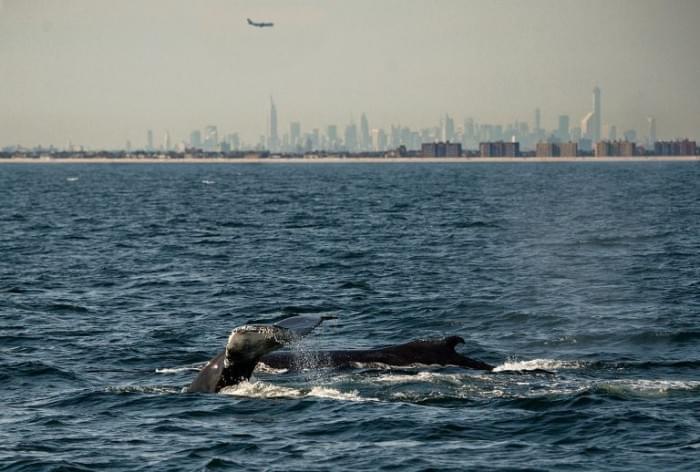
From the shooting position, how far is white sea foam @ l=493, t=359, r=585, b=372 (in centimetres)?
2158

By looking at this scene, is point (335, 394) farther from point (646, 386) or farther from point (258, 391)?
point (646, 386)

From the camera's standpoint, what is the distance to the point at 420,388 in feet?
64.5

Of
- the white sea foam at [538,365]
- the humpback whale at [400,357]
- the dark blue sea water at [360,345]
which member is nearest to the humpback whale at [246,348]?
the dark blue sea water at [360,345]

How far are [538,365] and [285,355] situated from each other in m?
4.74

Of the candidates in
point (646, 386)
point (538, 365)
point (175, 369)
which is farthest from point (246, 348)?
point (646, 386)

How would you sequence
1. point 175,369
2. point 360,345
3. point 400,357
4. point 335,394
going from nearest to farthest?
point 335,394, point 400,357, point 175,369, point 360,345

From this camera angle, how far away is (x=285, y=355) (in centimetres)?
2202

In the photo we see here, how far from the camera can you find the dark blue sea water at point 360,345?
16.2 m

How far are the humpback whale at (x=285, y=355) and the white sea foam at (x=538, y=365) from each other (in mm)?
343

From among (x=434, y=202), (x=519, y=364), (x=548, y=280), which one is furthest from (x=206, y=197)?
(x=519, y=364)

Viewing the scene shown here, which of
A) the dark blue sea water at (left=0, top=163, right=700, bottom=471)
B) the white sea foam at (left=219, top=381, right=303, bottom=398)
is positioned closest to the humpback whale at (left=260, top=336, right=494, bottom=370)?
the dark blue sea water at (left=0, top=163, right=700, bottom=471)

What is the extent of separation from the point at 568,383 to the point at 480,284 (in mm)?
15179

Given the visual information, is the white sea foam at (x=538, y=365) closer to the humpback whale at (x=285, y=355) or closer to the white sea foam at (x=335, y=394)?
the humpback whale at (x=285, y=355)

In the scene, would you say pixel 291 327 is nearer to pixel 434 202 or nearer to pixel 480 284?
pixel 480 284
